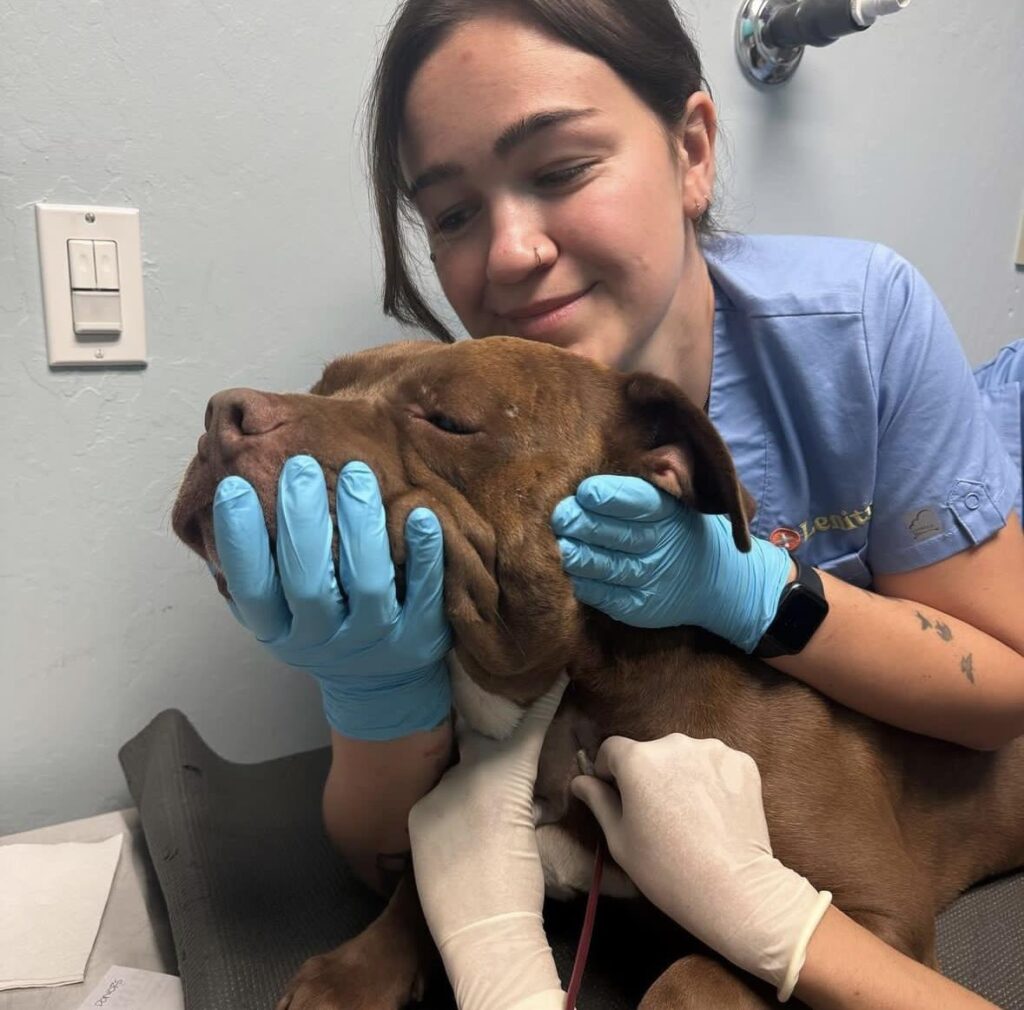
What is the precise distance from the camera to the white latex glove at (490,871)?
100 centimetres

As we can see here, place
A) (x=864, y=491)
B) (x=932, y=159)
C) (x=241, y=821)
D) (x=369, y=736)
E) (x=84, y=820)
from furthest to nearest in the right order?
(x=932, y=159)
(x=84, y=820)
(x=241, y=821)
(x=864, y=491)
(x=369, y=736)

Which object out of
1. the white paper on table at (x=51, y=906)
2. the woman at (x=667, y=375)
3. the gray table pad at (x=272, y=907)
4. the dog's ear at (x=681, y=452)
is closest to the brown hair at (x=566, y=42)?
the woman at (x=667, y=375)

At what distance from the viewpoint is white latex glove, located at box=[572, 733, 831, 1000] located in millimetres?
981

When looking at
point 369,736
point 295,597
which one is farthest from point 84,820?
point 295,597

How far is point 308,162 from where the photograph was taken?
5.22ft

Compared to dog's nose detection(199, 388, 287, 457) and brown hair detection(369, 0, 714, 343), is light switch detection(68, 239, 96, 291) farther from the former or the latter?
dog's nose detection(199, 388, 287, 457)

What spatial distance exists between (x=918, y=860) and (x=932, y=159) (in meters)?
1.91

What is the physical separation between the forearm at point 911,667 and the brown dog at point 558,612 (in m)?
0.05

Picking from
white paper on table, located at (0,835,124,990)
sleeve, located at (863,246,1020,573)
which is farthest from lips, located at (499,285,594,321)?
white paper on table, located at (0,835,124,990)

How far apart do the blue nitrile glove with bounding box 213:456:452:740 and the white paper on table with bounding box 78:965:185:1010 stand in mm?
540

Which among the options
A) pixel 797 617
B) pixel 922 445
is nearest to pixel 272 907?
pixel 797 617

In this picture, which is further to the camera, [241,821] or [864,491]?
[241,821]

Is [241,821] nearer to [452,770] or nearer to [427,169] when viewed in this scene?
[452,770]

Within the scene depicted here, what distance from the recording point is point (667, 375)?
1.51m
